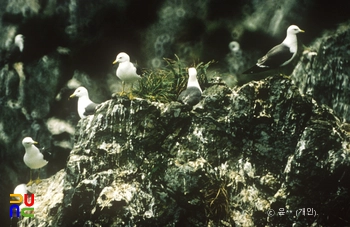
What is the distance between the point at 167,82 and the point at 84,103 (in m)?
1.09

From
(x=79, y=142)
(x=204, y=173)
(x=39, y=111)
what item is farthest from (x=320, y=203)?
(x=39, y=111)

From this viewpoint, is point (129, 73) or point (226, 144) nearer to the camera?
point (226, 144)

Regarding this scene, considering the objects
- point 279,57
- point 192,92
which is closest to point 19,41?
point 192,92

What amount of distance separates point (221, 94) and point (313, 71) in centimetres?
136

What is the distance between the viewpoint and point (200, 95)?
5.16 metres

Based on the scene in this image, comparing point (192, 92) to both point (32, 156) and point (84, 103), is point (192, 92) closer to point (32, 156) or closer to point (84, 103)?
point (84, 103)

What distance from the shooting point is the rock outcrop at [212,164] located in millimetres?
4758

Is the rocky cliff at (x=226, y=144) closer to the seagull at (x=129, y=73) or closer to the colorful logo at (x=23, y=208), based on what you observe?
the colorful logo at (x=23, y=208)

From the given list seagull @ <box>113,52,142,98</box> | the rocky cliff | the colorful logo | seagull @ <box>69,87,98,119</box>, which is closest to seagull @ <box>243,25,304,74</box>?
the rocky cliff

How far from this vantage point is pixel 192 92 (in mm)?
5129

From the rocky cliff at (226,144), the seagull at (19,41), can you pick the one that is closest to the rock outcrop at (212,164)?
the rocky cliff at (226,144)

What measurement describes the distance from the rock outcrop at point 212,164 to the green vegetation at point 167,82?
0.72ft

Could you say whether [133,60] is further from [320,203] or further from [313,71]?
[320,203]

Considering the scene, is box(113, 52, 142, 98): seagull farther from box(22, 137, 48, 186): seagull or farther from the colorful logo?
the colorful logo
